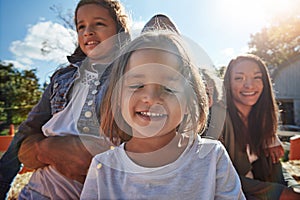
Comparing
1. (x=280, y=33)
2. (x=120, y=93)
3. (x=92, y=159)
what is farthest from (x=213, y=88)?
(x=280, y=33)

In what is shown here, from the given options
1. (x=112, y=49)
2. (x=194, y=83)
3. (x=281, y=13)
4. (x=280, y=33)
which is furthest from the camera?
(x=280, y=33)

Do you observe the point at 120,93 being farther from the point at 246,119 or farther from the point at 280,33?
the point at 280,33

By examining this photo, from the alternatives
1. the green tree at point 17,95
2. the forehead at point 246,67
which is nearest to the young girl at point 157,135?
the forehead at point 246,67

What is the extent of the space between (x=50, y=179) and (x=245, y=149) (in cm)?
132

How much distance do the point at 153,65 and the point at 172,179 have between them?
41 centimetres

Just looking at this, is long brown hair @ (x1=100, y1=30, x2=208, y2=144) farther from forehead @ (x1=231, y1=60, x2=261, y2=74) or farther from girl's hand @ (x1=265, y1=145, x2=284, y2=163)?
forehead @ (x1=231, y1=60, x2=261, y2=74)

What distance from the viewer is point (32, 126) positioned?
1.48 m

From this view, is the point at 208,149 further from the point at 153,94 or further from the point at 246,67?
the point at 246,67

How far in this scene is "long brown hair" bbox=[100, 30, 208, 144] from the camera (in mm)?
1197

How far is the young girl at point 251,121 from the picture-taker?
2000 millimetres

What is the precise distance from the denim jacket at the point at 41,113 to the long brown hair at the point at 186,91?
12 cm

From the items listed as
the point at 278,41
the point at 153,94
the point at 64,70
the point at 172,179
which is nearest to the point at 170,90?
the point at 153,94

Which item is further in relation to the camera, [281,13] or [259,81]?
[281,13]

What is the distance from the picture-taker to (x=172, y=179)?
1.05m
